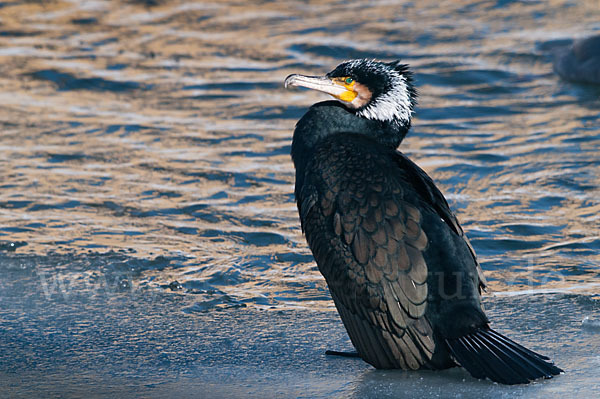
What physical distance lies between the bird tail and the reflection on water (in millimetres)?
1401

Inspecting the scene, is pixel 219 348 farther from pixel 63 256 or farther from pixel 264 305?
pixel 63 256

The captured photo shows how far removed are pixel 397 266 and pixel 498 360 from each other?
0.55m

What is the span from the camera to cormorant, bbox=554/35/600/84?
923 cm

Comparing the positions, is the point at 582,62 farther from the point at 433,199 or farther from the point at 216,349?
the point at 216,349

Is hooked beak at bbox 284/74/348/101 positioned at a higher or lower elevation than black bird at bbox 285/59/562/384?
higher

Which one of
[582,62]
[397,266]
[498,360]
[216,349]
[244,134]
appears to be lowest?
[216,349]

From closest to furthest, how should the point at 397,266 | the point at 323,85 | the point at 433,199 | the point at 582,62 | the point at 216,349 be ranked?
the point at 397,266 → the point at 433,199 → the point at 216,349 → the point at 323,85 → the point at 582,62

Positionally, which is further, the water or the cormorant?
the cormorant

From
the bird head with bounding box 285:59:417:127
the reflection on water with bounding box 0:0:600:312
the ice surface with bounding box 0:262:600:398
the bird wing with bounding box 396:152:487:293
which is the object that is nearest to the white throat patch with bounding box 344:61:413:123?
the bird head with bounding box 285:59:417:127

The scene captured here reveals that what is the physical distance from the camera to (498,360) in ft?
12.1

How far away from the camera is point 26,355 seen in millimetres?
4258

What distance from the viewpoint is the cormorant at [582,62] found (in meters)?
9.23

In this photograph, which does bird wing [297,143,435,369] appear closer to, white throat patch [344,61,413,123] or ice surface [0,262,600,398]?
ice surface [0,262,600,398]

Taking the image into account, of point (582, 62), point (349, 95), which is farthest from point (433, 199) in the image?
point (582, 62)
